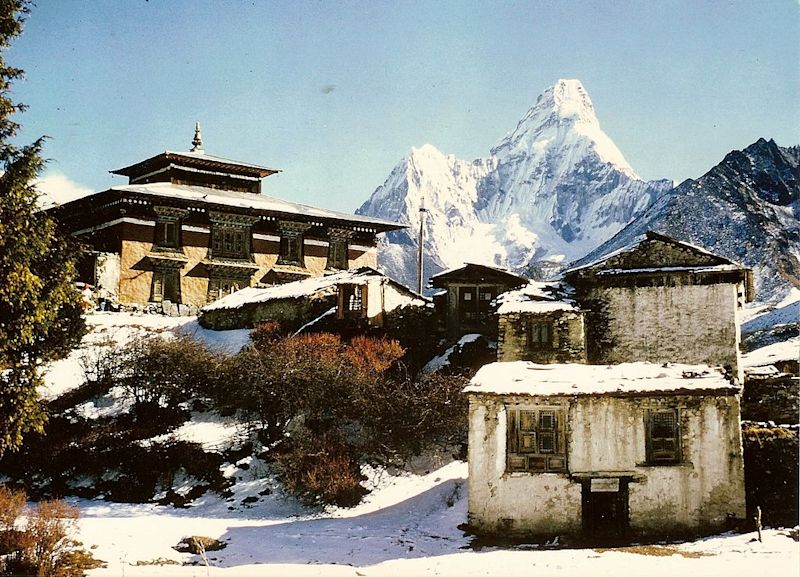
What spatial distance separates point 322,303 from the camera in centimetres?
3566

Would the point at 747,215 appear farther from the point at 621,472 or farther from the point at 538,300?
the point at 621,472

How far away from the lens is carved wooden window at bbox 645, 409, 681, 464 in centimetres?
2050

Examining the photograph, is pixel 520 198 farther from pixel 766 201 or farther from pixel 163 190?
pixel 163 190

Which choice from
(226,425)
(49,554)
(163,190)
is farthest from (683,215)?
(49,554)

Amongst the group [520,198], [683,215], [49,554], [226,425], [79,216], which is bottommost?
[49,554]

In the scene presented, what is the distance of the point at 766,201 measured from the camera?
96.2 meters

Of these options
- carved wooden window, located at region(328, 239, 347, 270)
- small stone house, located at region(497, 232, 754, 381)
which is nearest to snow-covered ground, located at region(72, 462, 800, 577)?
small stone house, located at region(497, 232, 754, 381)

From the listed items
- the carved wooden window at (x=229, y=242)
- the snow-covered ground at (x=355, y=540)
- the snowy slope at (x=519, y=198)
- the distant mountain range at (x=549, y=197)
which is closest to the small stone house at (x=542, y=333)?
the snow-covered ground at (x=355, y=540)

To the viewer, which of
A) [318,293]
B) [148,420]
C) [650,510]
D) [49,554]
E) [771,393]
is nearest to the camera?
[49,554]

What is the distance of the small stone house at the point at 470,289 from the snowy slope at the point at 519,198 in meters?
98.4

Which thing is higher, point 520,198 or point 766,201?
point 520,198

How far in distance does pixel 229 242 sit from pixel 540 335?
22214mm

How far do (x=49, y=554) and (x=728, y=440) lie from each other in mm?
16236

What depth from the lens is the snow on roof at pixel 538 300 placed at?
29188 millimetres
